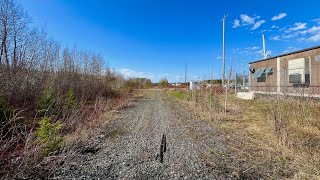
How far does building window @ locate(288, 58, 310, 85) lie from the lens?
39.4ft

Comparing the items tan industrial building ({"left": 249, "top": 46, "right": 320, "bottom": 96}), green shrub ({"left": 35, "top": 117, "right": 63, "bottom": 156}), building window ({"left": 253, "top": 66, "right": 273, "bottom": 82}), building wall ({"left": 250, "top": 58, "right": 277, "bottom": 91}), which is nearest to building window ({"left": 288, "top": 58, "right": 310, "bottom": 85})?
tan industrial building ({"left": 249, "top": 46, "right": 320, "bottom": 96})

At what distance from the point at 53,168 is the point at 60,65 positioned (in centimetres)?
1383

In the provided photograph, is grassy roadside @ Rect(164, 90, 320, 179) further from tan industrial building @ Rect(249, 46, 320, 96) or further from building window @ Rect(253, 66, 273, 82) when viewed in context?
building window @ Rect(253, 66, 273, 82)

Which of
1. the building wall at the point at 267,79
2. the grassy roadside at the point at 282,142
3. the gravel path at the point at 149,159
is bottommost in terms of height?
the gravel path at the point at 149,159

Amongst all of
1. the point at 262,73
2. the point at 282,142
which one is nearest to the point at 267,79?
the point at 262,73

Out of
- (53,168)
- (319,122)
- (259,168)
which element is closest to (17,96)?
(53,168)

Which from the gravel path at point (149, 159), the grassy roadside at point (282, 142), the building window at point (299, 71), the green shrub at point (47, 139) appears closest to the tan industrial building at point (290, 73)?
the building window at point (299, 71)

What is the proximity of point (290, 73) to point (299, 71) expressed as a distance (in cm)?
96

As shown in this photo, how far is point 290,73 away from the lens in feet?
45.2

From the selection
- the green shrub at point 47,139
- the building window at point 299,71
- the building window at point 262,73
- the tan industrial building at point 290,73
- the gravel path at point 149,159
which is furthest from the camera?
the building window at point 262,73

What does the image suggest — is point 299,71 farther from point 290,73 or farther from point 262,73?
point 262,73

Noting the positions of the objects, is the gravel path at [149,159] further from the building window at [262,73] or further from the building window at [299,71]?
the building window at [262,73]

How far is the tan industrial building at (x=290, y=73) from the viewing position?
10922mm

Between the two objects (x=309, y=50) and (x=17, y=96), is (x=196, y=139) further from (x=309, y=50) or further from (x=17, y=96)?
(x=309, y=50)
